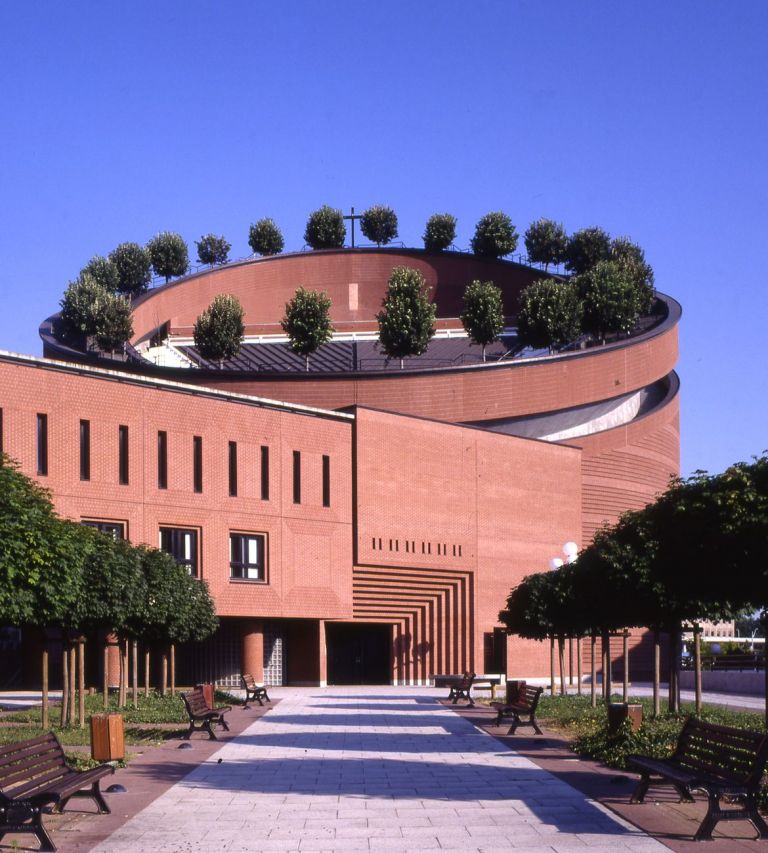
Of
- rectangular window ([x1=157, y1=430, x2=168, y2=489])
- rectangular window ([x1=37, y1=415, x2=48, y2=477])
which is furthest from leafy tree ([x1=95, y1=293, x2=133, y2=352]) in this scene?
rectangular window ([x1=37, y1=415, x2=48, y2=477])

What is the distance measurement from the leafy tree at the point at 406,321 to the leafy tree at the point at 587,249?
20761 millimetres

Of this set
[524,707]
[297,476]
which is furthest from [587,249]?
[524,707]

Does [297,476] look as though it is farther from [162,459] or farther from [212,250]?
[212,250]

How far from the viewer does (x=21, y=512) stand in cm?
1747

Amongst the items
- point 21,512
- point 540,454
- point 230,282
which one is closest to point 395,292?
point 540,454

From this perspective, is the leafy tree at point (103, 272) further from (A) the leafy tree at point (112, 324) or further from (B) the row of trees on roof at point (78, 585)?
(B) the row of trees on roof at point (78, 585)

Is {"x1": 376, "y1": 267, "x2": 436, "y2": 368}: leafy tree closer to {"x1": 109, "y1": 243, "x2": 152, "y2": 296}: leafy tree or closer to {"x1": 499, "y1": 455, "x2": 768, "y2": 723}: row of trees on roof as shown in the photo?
{"x1": 109, "y1": 243, "x2": 152, "y2": 296}: leafy tree

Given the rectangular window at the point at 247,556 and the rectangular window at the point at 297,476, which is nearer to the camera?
the rectangular window at the point at 247,556

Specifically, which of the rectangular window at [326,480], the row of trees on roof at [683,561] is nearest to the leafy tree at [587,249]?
the rectangular window at [326,480]

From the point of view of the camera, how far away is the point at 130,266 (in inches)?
3209

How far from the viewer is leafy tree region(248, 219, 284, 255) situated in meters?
87.4

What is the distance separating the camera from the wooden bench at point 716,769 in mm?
10586

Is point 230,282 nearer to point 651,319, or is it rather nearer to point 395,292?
point 395,292

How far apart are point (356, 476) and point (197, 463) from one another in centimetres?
706
